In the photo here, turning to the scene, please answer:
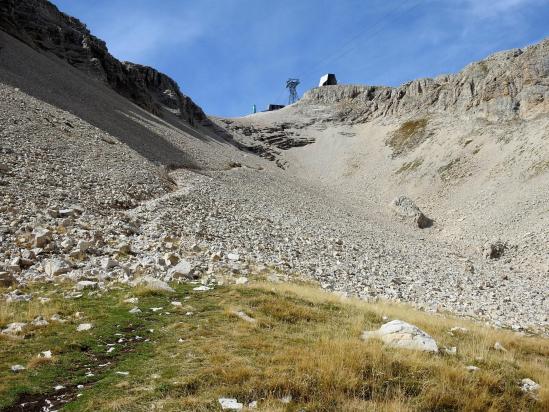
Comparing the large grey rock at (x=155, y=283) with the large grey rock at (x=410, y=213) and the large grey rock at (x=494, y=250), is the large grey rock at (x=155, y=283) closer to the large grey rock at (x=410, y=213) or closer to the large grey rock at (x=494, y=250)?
the large grey rock at (x=494, y=250)

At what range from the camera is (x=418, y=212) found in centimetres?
5212

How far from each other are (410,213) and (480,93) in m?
39.4

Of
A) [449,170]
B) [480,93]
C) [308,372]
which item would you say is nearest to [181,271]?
[308,372]

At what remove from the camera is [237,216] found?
2917 cm

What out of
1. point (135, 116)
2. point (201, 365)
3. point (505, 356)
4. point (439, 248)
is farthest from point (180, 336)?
point (135, 116)

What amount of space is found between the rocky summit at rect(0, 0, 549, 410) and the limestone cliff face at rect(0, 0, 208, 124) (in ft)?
1.25

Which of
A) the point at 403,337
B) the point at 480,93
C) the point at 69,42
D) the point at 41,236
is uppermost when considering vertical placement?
the point at 69,42

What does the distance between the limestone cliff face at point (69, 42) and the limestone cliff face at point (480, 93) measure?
5041 cm

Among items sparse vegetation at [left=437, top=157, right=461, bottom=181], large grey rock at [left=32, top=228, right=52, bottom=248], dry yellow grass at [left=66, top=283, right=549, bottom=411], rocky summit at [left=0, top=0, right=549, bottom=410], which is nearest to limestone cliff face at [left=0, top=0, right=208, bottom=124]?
rocky summit at [left=0, top=0, right=549, bottom=410]

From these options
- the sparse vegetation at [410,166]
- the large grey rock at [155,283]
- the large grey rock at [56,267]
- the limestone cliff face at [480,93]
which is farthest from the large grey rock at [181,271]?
the limestone cliff face at [480,93]

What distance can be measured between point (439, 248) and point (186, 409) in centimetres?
3639

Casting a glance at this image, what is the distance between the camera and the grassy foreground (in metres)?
6.96

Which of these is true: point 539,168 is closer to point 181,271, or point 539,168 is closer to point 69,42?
point 181,271

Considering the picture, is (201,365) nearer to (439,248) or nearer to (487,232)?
(439,248)
